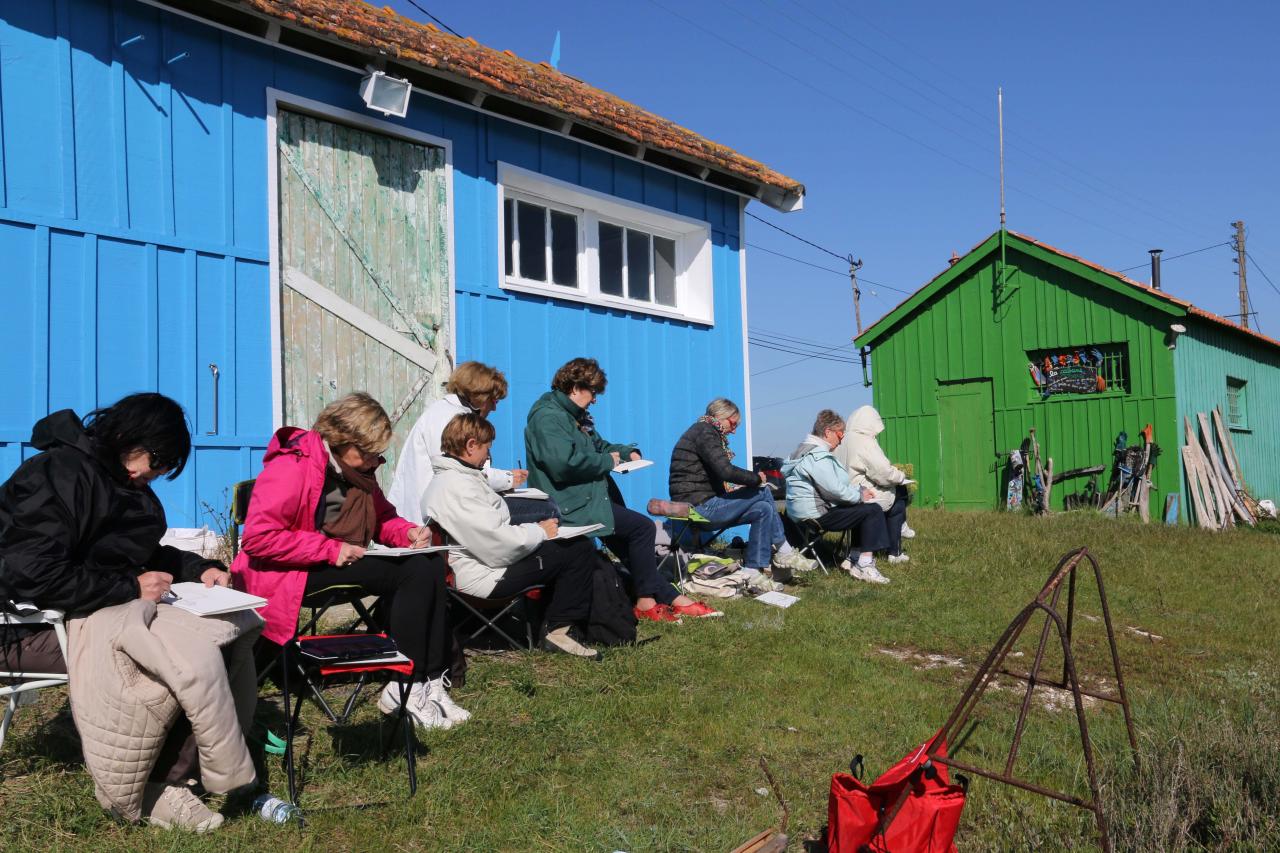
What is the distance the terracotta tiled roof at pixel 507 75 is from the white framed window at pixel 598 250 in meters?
0.59

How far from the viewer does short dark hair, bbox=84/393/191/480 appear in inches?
127

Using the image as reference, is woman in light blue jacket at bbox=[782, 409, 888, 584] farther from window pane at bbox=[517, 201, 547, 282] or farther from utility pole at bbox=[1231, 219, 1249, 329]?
utility pole at bbox=[1231, 219, 1249, 329]

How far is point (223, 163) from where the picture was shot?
623 centimetres

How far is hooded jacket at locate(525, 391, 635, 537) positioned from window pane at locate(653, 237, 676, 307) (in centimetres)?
361

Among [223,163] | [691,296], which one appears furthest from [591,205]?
[223,163]

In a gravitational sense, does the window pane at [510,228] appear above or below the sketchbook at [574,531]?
above

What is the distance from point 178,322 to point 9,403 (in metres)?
1.01

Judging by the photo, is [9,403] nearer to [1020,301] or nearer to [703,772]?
[703,772]

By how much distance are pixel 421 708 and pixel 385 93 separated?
4374mm

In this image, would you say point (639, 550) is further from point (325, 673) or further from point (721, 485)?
point (325, 673)

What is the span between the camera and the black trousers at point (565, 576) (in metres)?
5.32

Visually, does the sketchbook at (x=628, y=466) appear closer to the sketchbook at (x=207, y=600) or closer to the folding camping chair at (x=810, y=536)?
the folding camping chair at (x=810, y=536)

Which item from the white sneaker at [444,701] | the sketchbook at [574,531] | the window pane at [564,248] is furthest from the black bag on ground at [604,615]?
the window pane at [564,248]

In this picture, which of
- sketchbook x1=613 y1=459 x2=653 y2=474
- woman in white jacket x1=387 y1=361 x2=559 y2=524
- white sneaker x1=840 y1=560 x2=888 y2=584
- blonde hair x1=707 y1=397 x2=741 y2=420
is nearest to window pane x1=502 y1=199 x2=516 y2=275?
blonde hair x1=707 y1=397 x2=741 y2=420
